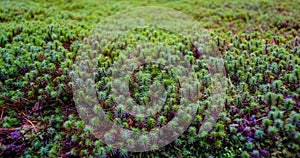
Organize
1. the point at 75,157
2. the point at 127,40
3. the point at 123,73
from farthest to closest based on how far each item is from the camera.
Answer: the point at 127,40, the point at 123,73, the point at 75,157

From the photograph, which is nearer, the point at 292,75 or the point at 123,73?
the point at 292,75

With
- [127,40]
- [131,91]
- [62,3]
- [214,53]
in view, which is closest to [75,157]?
[131,91]

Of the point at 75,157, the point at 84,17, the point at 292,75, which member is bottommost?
the point at 75,157

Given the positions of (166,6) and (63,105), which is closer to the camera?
(63,105)

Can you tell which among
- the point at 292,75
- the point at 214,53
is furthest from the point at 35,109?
the point at 292,75

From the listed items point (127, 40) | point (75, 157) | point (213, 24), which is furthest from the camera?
point (213, 24)

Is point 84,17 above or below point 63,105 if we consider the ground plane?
above

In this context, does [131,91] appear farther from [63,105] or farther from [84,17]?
[84,17]

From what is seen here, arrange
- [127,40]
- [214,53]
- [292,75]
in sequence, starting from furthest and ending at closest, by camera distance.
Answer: [127,40] → [214,53] → [292,75]

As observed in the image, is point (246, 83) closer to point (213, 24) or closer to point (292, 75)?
point (292, 75)
